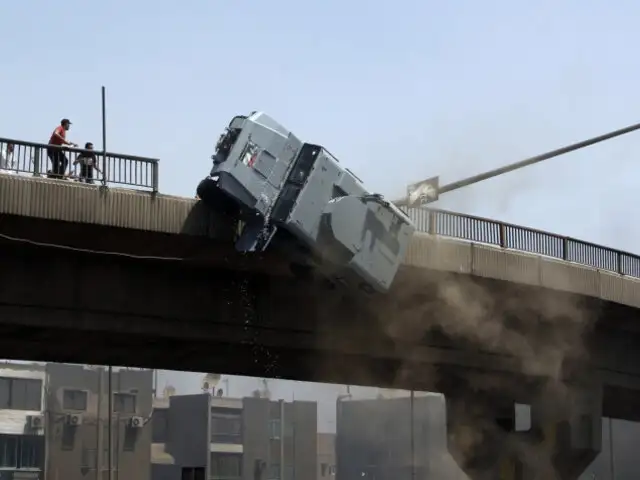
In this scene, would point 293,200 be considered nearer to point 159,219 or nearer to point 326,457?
point 159,219

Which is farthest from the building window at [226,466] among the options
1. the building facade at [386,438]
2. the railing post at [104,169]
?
the railing post at [104,169]

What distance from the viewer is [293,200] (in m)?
18.3

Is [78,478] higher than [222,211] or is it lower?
lower

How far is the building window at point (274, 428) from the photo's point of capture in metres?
92.8

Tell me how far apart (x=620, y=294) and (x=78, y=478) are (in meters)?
60.6

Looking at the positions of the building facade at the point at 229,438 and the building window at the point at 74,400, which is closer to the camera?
the building window at the point at 74,400

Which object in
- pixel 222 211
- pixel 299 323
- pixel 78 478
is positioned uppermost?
pixel 222 211

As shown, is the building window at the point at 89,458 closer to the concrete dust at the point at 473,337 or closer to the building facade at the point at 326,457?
the building facade at the point at 326,457

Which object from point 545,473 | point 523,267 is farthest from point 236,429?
point 523,267

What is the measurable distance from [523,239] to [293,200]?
871 centimetres

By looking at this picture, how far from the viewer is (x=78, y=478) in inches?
3140

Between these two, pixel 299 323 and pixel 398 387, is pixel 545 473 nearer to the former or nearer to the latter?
pixel 398 387

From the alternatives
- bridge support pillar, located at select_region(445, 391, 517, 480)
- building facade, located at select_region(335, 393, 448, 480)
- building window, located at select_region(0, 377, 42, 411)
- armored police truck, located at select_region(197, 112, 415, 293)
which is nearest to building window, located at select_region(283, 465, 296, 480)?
building facade, located at select_region(335, 393, 448, 480)

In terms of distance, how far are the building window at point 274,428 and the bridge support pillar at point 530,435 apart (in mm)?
63247
